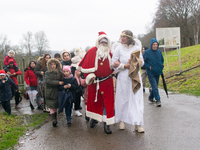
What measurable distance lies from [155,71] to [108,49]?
8.15 feet

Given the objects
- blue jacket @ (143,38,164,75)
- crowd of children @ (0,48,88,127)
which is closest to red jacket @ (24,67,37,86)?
crowd of children @ (0,48,88,127)

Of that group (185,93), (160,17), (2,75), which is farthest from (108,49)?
(160,17)

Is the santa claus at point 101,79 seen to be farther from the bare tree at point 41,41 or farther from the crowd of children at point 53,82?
the bare tree at point 41,41

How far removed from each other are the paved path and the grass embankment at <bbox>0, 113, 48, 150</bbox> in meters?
0.23

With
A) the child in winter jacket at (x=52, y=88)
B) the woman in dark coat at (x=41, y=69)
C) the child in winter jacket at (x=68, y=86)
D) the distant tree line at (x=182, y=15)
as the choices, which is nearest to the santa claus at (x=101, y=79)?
the child in winter jacket at (x=68, y=86)

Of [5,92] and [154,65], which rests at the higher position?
[154,65]

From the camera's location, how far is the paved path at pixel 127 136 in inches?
142

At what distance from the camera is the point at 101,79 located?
181 inches

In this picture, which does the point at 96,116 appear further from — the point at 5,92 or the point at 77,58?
the point at 5,92

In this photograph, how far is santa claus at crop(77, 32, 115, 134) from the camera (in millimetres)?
4539

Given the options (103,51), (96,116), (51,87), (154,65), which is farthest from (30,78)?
(154,65)

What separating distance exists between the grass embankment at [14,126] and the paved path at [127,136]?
230 mm

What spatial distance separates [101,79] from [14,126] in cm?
257

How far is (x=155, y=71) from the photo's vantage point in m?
6.49
